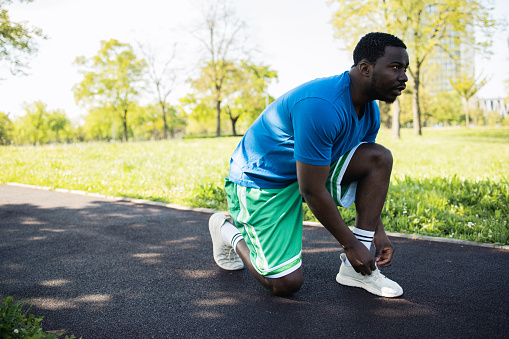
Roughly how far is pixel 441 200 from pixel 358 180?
9.55 feet

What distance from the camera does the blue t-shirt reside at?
2162 millimetres

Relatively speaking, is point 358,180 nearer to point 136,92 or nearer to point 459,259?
point 459,259

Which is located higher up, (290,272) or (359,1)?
(359,1)

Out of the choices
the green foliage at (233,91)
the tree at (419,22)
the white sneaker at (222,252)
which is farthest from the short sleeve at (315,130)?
the green foliage at (233,91)

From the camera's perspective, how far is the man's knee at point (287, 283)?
257 centimetres

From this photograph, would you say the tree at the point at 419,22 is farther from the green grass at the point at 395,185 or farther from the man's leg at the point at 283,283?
the man's leg at the point at 283,283

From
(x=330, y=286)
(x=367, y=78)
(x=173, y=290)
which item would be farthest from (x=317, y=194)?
(x=173, y=290)

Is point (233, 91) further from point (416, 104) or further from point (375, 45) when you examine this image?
point (375, 45)

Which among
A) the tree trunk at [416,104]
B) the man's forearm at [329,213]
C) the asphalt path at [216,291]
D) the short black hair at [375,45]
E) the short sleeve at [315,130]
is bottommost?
the asphalt path at [216,291]

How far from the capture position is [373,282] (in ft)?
8.94

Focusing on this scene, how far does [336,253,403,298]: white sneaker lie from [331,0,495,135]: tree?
20.2 m

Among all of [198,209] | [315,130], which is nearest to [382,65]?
[315,130]

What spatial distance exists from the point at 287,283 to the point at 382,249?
27.8 inches

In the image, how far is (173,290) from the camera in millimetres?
2848
